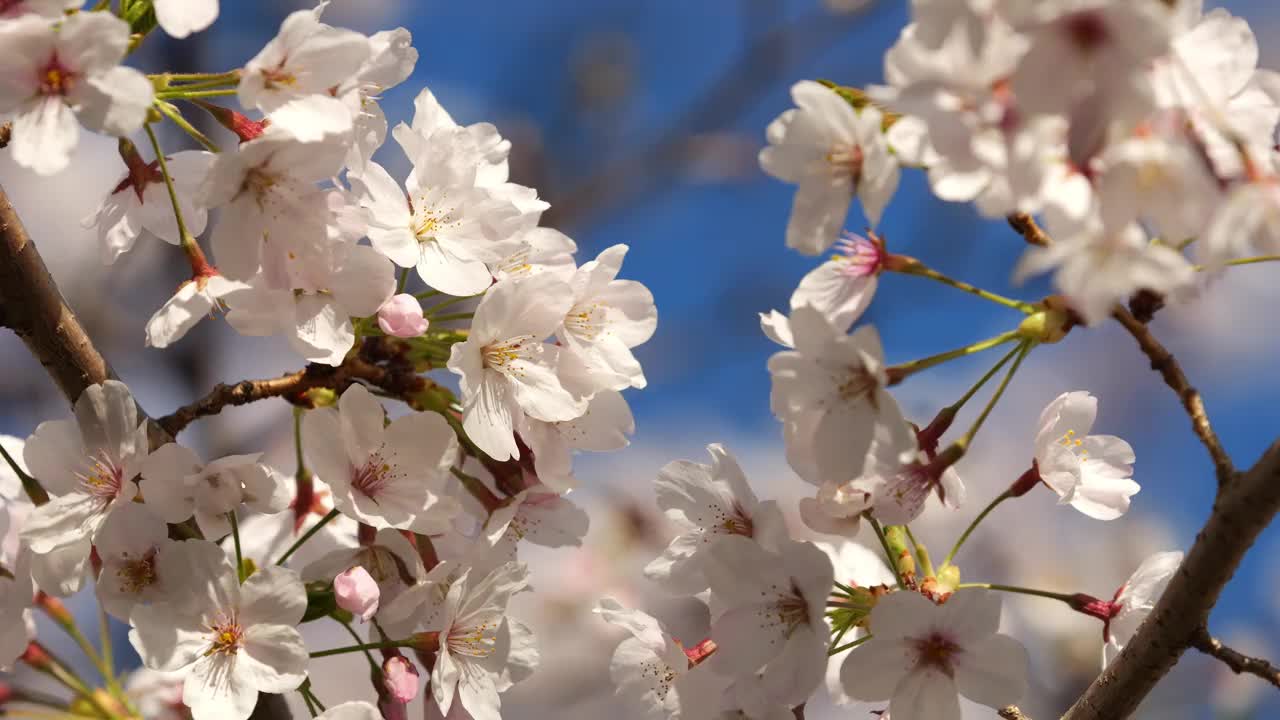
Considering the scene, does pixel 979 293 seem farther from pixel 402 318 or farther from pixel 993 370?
pixel 402 318

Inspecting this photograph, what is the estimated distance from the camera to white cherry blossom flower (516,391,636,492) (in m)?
1.43

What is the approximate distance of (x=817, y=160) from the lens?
1.17 metres

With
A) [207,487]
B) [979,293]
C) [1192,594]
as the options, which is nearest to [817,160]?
[979,293]

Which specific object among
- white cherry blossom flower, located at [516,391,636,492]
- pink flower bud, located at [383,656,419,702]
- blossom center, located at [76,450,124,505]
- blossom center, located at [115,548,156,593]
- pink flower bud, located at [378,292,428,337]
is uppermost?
pink flower bud, located at [378,292,428,337]

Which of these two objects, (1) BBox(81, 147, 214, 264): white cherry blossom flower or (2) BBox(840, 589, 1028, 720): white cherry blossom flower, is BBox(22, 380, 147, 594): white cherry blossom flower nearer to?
(1) BBox(81, 147, 214, 264): white cherry blossom flower

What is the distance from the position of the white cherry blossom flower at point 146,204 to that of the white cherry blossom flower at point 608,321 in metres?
0.49

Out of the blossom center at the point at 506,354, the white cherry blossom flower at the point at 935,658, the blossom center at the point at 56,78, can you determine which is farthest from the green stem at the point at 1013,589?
the blossom center at the point at 56,78

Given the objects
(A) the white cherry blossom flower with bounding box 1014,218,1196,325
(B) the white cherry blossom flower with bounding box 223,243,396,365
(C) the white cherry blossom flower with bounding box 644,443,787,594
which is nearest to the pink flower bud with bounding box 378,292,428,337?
(B) the white cherry blossom flower with bounding box 223,243,396,365

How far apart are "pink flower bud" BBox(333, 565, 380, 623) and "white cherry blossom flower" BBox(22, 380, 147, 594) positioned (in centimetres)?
27

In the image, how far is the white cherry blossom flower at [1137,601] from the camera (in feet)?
4.79

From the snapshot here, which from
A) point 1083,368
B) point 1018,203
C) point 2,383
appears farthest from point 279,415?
point 1083,368

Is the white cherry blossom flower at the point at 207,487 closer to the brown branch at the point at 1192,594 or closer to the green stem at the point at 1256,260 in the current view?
the brown branch at the point at 1192,594

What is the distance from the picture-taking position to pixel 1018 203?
3.00 feet

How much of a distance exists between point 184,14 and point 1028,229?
3.05 ft
